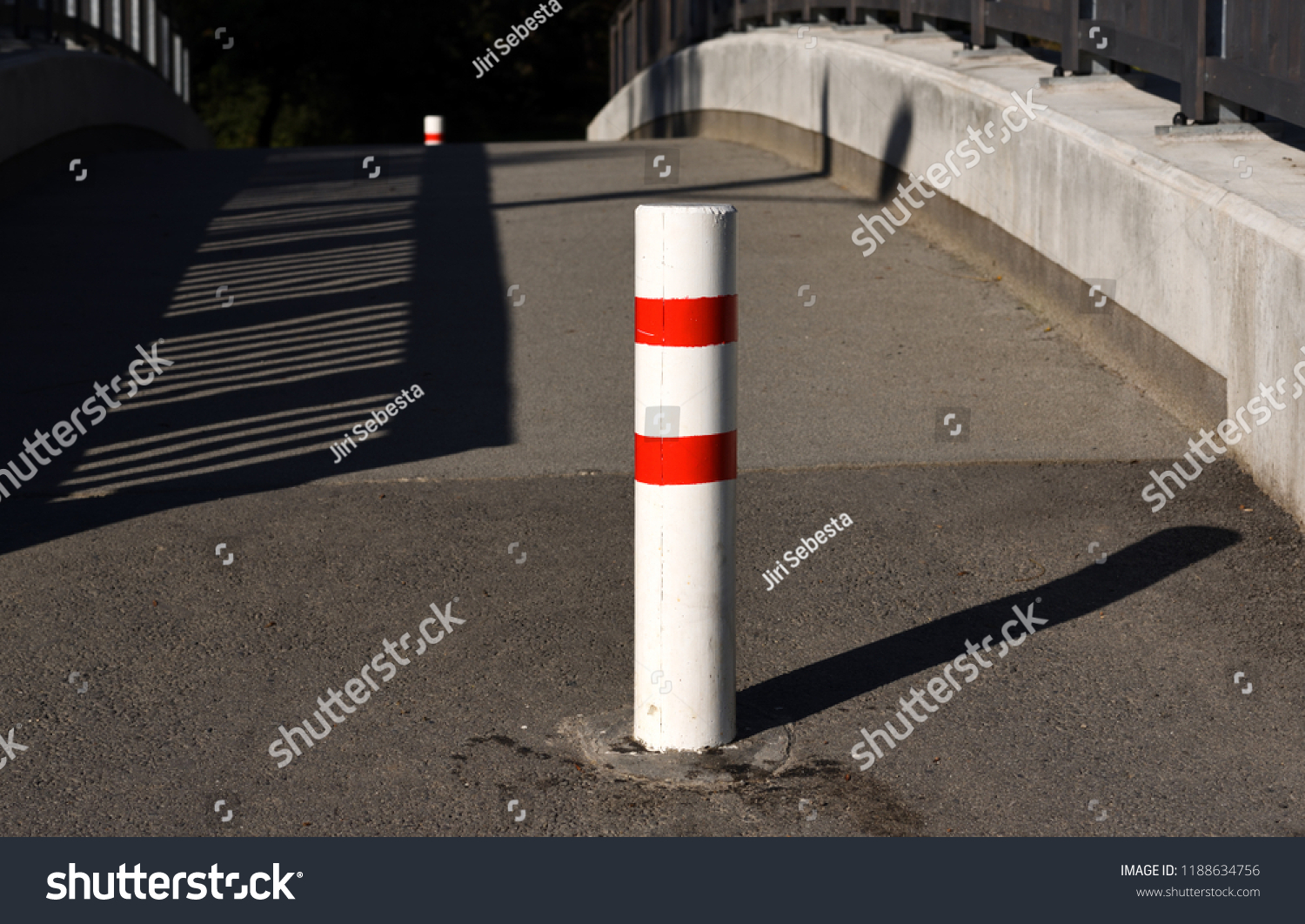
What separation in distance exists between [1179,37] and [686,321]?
4318 mm

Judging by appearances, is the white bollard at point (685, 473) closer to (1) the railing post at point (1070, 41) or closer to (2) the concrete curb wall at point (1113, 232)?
(2) the concrete curb wall at point (1113, 232)

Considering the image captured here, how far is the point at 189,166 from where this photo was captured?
14.7 meters

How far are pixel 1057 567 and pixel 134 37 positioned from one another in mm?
18916

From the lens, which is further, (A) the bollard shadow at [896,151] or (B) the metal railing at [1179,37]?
(A) the bollard shadow at [896,151]

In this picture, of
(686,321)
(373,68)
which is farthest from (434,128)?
(686,321)

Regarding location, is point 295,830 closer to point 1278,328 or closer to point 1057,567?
point 1057,567

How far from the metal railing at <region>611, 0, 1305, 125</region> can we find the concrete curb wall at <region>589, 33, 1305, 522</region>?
386 millimetres

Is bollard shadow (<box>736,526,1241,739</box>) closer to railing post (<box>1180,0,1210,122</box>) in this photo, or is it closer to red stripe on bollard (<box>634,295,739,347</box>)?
red stripe on bollard (<box>634,295,739,347</box>)

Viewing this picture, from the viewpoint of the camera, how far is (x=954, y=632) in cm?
455

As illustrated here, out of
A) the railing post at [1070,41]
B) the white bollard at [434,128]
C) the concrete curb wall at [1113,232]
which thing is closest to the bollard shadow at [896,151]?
the concrete curb wall at [1113,232]

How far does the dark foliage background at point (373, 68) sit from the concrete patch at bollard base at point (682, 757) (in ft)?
124

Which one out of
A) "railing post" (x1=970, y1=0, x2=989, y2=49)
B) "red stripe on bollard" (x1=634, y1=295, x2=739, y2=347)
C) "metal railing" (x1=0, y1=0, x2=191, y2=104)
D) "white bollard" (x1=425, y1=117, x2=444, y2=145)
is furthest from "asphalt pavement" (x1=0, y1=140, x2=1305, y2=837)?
"white bollard" (x1=425, y1=117, x2=444, y2=145)

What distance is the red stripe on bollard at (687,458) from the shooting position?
364 cm

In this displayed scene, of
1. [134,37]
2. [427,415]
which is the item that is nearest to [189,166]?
[134,37]
